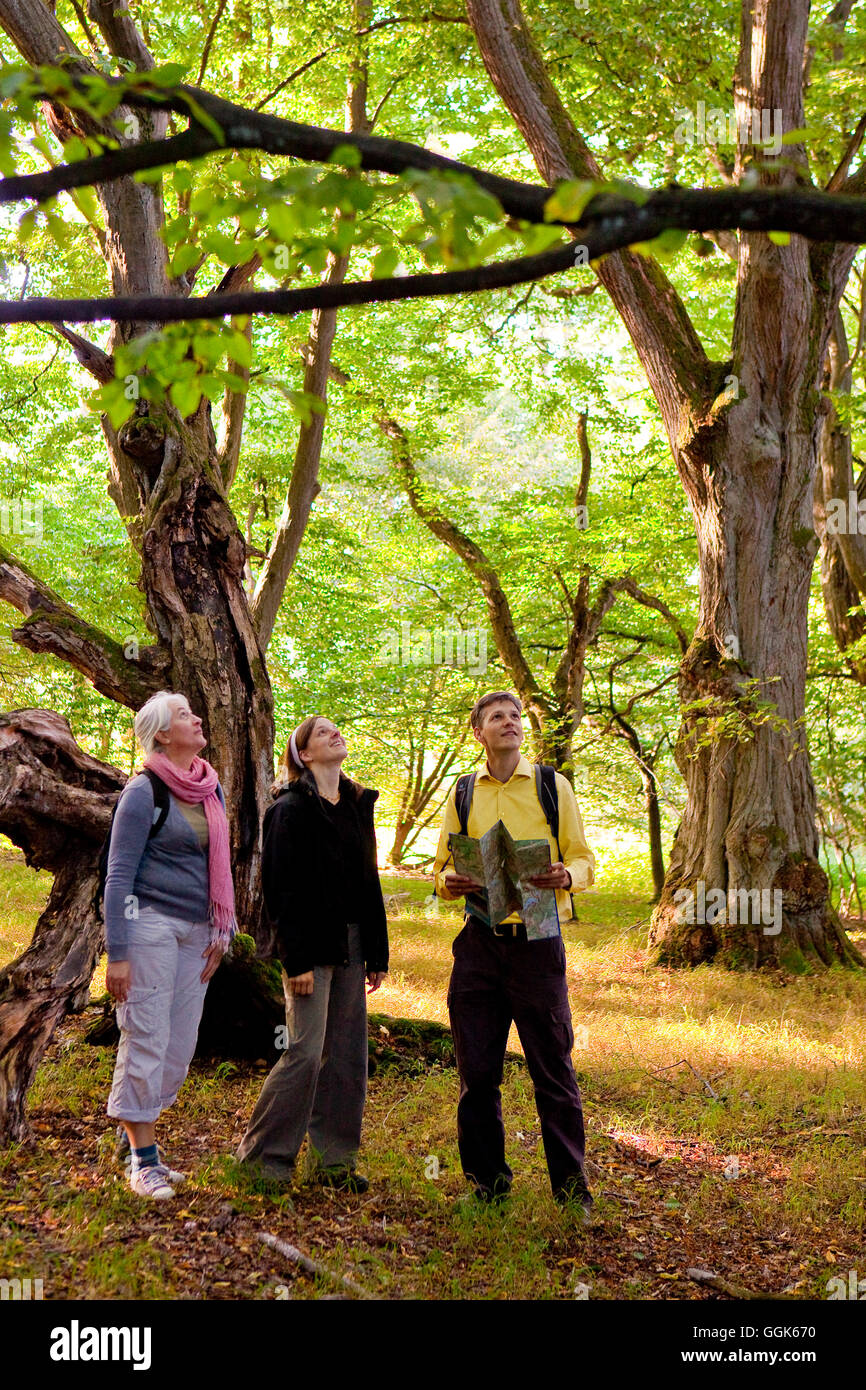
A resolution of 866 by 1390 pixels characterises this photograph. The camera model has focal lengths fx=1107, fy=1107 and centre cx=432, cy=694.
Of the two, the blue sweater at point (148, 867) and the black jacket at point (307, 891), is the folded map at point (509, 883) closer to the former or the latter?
the black jacket at point (307, 891)

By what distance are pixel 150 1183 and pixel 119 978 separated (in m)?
0.83

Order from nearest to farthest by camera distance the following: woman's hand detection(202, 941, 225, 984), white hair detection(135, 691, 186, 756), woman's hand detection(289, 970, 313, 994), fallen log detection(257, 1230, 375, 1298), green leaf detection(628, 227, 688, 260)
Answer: green leaf detection(628, 227, 688, 260), fallen log detection(257, 1230, 375, 1298), woman's hand detection(289, 970, 313, 994), white hair detection(135, 691, 186, 756), woman's hand detection(202, 941, 225, 984)

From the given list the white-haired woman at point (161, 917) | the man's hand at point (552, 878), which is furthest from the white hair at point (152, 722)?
the man's hand at point (552, 878)

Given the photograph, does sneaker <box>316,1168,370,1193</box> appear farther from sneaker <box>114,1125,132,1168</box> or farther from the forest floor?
sneaker <box>114,1125,132,1168</box>

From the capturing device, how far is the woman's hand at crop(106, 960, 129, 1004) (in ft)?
14.5

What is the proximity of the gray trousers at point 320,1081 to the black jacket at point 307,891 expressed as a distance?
0.08m

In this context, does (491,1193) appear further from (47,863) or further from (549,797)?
(47,863)

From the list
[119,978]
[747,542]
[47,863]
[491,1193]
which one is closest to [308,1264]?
[491,1193]

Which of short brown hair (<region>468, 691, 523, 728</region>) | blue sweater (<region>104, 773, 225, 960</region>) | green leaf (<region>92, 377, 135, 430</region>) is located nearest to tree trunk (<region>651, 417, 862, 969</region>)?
short brown hair (<region>468, 691, 523, 728</region>)

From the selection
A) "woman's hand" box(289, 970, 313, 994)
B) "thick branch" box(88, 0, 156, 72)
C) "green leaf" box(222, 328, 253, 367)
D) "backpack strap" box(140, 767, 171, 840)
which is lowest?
"woman's hand" box(289, 970, 313, 994)

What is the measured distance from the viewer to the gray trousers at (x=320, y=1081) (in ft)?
14.9

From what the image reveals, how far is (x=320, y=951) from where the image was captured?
4.68m

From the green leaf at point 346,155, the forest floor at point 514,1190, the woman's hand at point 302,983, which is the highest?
the green leaf at point 346,155
